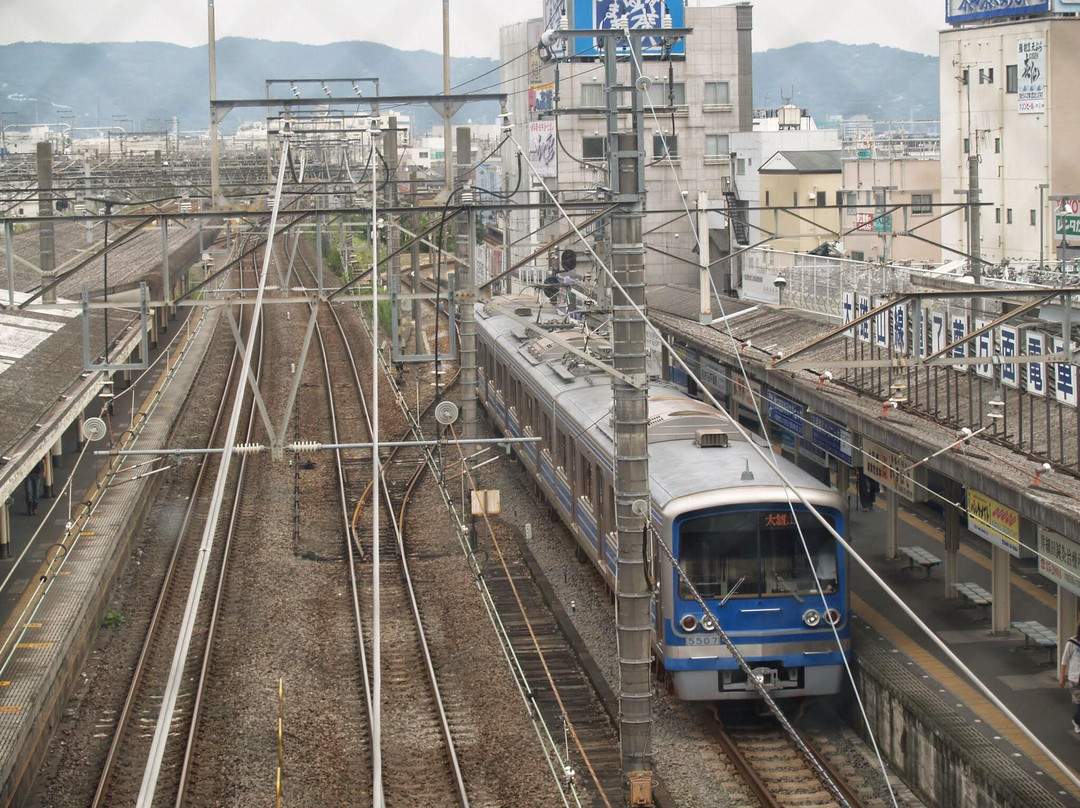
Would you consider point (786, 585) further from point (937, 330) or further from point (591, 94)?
point (591, 94)

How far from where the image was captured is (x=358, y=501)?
1689cm

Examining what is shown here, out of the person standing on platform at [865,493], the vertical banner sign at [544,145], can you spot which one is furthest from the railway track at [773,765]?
the vertical banner sign at [544,145]

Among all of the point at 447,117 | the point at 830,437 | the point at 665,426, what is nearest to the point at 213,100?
the point at 447,117

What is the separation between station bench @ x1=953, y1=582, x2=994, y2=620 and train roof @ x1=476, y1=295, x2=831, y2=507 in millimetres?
2040

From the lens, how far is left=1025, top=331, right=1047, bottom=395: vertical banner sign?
993 centimetres

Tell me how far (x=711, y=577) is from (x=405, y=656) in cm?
340

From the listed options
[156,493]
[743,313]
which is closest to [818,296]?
[743,313]

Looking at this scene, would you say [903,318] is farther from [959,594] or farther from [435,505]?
[435,505]

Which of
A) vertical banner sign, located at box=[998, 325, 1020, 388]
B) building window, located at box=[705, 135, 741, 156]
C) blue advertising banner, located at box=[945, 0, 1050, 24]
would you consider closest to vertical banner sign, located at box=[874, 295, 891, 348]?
vertical banner sign, located at box=[998, 325, 1020, 388]

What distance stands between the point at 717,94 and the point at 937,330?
2580cm

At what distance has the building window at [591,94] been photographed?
3547 cm

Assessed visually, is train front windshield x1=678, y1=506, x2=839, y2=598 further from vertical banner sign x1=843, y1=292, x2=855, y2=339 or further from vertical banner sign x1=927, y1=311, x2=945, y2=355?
vertical banner sign x1=843, y1=292, x2=855, y2=339

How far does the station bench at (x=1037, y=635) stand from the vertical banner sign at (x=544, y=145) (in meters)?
25.6

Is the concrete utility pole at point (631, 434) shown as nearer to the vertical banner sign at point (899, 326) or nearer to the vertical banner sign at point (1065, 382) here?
the vertical banner sign at point (1065, 382)
